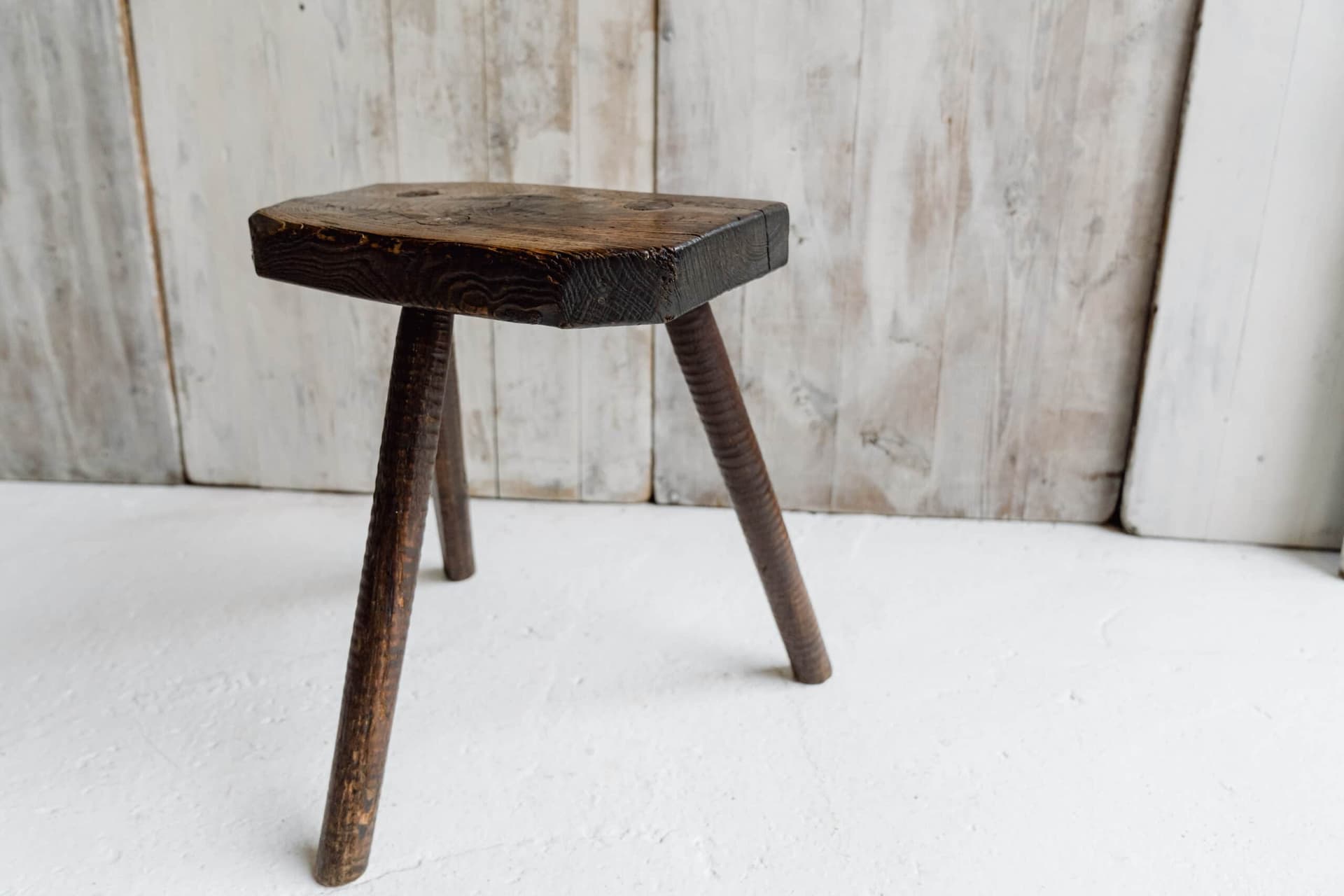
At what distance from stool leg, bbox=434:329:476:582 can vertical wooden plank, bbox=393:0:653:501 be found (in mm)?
245

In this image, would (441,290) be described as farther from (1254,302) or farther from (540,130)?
(1254,302)

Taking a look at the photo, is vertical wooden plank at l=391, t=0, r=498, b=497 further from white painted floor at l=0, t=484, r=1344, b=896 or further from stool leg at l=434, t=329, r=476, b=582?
white painted floor at l=0, t=484, r=1344, b=896

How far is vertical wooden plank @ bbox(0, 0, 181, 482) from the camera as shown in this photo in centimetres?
132

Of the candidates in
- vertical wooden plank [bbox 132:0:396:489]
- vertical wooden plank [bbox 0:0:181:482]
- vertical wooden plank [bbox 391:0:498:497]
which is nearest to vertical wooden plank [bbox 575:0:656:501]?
vertical wooden plank [bbox 391:0:498:497]

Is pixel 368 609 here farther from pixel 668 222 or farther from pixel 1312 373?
pixel 1312 373

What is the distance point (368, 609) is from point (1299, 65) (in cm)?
114

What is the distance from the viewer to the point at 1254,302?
1.28 m

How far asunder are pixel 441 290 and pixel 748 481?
1.12ft

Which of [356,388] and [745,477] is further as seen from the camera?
[356,388]

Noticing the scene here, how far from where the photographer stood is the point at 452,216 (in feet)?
2.69

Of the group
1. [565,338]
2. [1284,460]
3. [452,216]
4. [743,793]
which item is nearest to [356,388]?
[565,338]

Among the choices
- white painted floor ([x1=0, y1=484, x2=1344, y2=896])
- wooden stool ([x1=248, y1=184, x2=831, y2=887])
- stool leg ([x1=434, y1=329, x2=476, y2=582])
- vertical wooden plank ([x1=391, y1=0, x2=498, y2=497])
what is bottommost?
white painted floor ([x1=0, y1=484, x2=1344, y2=896])

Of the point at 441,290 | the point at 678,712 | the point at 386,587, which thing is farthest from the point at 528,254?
the point at 678,712

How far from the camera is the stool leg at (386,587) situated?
77cm
